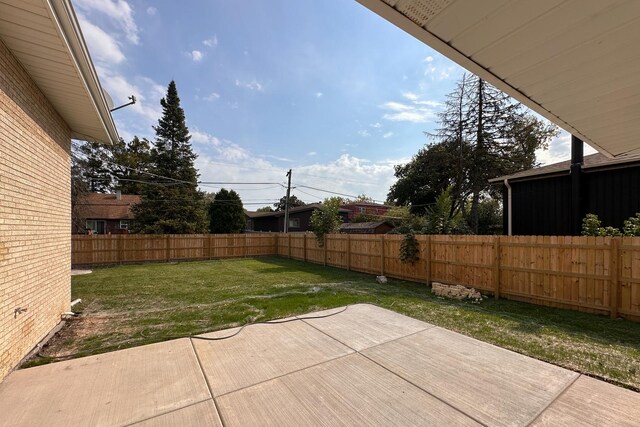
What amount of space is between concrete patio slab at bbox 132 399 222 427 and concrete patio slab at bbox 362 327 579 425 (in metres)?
1.83

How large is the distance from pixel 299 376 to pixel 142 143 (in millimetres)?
35159

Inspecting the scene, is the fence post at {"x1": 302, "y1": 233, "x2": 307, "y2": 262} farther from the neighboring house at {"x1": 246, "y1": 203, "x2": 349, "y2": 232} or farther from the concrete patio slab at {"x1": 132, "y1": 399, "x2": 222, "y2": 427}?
the concrete patio slab at {"x1": 132, "y1": 399, "x2": 222, "y2": 427}

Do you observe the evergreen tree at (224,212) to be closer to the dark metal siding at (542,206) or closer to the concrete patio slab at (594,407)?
the dark metal siding at (542,206)

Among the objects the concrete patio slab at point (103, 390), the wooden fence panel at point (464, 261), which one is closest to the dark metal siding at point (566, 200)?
the wooden fence panel at point (464, 261)

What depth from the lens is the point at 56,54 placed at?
301 centimetres

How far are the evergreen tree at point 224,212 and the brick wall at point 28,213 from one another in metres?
19.4

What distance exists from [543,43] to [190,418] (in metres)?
3.70

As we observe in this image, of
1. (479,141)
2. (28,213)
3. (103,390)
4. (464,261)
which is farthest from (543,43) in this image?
(479,141)

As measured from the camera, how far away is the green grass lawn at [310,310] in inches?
145

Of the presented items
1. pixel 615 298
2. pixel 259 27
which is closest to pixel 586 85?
pixel 615 298

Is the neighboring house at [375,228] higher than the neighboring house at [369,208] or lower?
lower

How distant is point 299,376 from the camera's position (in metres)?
2.99

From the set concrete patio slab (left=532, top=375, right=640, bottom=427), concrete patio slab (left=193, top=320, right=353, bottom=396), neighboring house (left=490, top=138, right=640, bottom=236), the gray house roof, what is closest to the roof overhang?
concrete patio slab (left=193, top=320, right=353, bottom=396)

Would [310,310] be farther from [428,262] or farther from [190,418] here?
[428,262]
